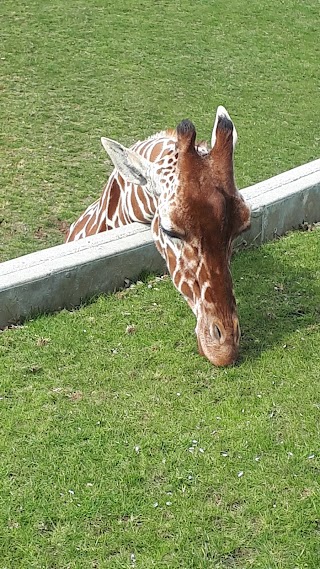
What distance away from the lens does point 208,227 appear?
4.71m

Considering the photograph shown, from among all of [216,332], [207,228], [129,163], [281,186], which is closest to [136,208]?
[129,163]

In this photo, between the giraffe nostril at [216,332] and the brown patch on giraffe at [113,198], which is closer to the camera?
the giraffe nostril at [216,332]

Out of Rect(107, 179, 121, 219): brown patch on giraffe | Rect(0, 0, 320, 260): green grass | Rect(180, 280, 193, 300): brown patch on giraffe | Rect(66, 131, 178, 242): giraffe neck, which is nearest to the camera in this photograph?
Rect(180, 280, 193, 300): brown patch on giraffe

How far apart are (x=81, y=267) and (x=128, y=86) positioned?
612cm

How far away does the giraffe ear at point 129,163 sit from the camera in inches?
211

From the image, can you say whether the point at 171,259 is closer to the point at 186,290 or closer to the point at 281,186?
the point at 186,290

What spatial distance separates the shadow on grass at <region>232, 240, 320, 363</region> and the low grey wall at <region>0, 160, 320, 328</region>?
1.03 feet

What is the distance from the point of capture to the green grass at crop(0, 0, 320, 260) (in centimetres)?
863

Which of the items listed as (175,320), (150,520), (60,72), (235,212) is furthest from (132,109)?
(150,520)

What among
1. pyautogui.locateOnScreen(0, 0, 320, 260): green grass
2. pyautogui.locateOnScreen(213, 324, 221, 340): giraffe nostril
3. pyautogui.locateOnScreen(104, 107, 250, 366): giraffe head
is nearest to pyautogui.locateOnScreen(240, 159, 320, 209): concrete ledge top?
pyautogui.locateOnScreen(0, 0, 320, 260): green grass

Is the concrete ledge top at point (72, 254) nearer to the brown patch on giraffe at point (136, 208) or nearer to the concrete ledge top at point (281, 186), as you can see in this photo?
the brown patch on giraffe at point (136, 208)

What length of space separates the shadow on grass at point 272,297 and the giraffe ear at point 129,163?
1.18m

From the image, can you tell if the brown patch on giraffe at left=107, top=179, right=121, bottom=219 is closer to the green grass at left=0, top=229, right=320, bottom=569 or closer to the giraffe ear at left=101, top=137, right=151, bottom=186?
the green grass at left=0, top=229, right=320, bottom=569

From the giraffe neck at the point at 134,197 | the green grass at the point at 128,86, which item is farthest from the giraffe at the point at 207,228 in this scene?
the green grass at the point at 128,86
